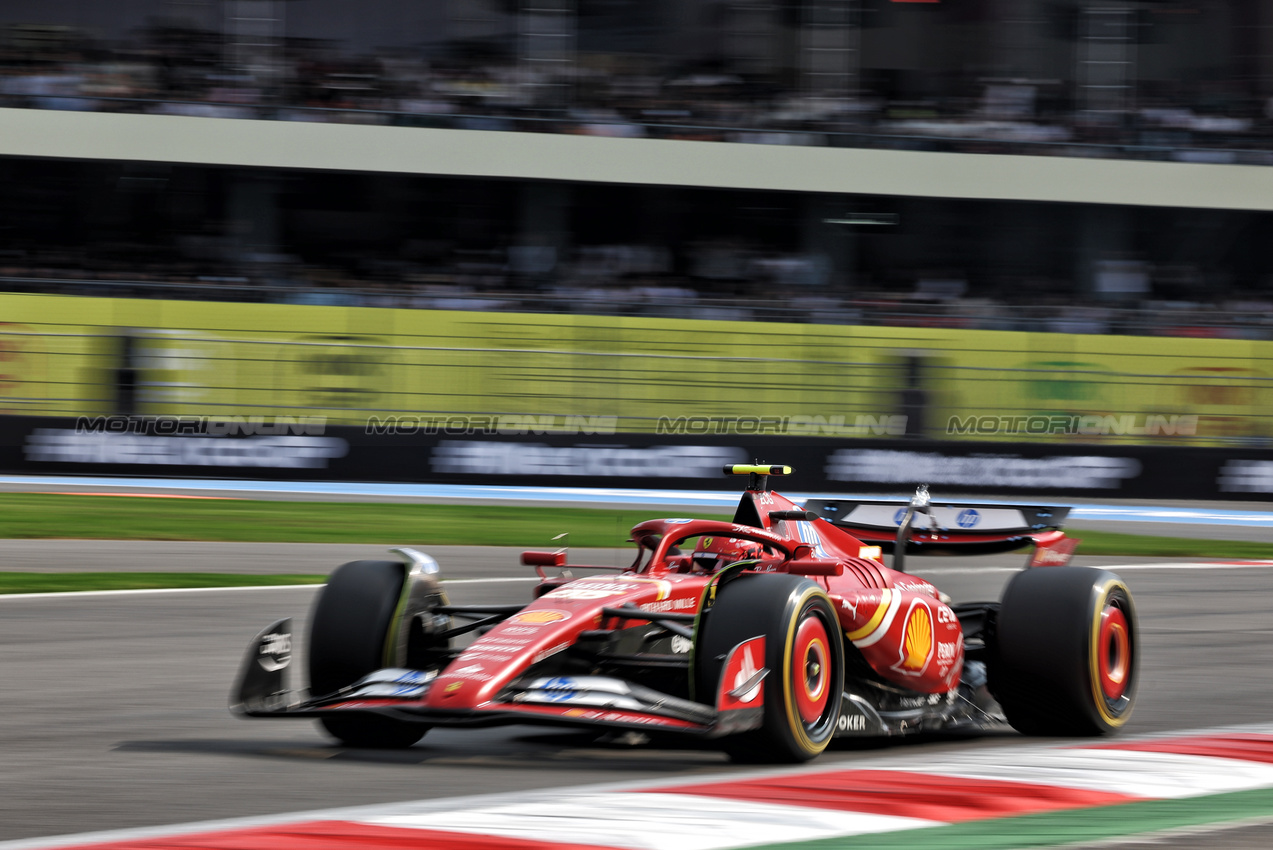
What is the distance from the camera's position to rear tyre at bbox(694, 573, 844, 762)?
516 centimetres

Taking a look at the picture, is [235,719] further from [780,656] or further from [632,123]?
[632,123]

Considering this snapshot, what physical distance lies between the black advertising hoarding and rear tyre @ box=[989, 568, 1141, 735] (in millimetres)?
12144

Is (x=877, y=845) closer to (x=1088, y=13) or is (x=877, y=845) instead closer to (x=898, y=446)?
(x=898, y=446)

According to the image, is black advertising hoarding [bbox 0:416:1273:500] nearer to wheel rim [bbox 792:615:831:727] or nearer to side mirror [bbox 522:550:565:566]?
side mirror [bbox 522:550:565:566]

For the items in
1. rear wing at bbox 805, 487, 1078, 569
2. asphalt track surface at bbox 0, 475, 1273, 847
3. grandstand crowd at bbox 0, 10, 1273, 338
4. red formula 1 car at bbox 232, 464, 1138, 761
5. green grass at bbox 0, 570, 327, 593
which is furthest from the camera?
grandstand crowd at bbox 0, 10, 1273, 338

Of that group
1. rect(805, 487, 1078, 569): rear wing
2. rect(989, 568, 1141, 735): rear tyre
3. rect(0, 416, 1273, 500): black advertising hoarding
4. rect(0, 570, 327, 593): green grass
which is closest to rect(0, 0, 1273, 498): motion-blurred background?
rect(0, 416, 1273, 500): black advertising hoarding

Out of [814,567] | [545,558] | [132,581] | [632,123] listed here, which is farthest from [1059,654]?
[632,123]

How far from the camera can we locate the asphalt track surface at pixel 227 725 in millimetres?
4816

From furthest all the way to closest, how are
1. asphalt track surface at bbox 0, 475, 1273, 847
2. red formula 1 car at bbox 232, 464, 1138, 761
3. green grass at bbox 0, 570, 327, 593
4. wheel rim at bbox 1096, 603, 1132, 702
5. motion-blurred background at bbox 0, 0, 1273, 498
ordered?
motion-blurred background at bbox 0, 0, 1273, 498
green grass at bbox 0, 570, 327, 593
wheel rim at bbox 1096, 603, 1132, 702
red formula 1 car at bbox 232, 464, 1138, 761
asphalt track surface at bbox 0, 475, 1273, 847

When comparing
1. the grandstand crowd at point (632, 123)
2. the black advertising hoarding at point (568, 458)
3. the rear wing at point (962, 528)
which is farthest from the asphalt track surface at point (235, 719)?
the grandstand crowd at point (632, 123)

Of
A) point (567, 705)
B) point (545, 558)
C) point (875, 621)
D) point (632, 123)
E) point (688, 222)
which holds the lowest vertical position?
point (567, 705)

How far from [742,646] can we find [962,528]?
236 cm

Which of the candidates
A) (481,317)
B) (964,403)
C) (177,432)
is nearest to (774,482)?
(964,403)

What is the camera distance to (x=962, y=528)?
7191 millimetres
